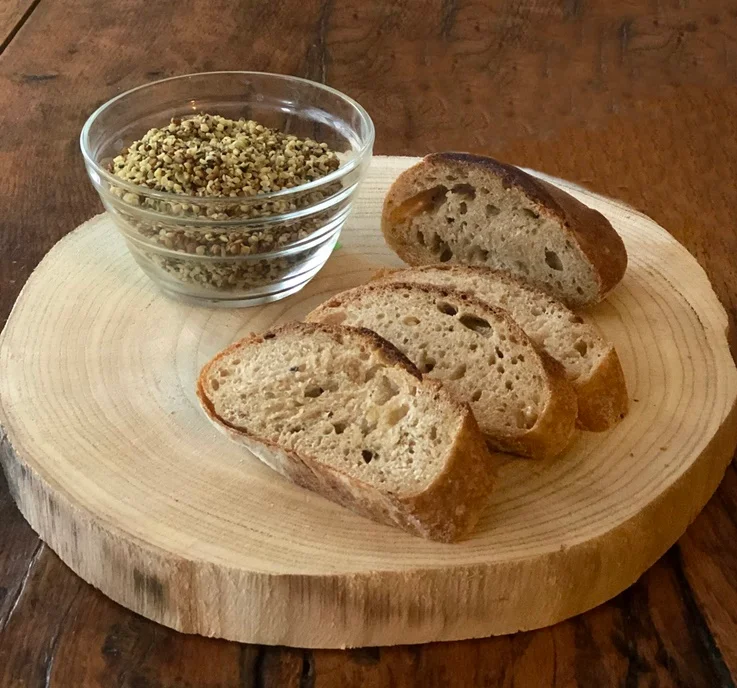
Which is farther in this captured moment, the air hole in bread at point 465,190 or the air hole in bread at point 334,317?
the air hole in bread at point 465,190

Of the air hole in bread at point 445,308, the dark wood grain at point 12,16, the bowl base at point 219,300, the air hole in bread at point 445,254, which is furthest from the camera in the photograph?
the dark wood grain at point 12,16

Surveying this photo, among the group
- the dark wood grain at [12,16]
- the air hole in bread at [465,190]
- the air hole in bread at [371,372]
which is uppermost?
the air hole in bread at [465,190]

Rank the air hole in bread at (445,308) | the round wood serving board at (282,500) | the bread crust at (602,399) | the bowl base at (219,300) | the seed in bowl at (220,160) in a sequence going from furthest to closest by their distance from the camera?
1. the bowl base at (219,300)
2. the seed in bowl at (220,160)
3. the air hole in bread at (445,308)
4. the bread crust at (602,399)
5. the round wood serving board at (282,500)

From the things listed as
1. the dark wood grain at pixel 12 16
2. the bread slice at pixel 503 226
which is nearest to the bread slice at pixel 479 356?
the bread slice at pixel 503 226

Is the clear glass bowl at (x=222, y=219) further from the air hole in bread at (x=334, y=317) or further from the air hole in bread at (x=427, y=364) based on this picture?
the air hole in bread at (x=427, y=364)

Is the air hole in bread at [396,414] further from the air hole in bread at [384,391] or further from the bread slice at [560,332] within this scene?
the bread slice at [560,332]

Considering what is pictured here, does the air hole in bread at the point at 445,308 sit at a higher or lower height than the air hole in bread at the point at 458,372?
higher

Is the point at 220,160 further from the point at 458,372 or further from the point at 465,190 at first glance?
the point at 458,372
